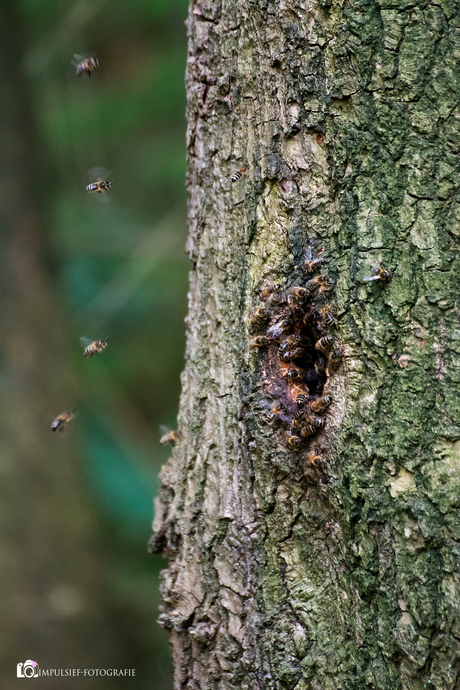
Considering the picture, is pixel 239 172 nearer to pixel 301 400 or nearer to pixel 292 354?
pixel 292 354

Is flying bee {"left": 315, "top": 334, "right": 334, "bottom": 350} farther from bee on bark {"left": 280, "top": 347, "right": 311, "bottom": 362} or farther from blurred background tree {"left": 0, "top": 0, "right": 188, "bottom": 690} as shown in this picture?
blurred background tree {"left": 0, "top": 0, "right": 188, "bottom": 690}

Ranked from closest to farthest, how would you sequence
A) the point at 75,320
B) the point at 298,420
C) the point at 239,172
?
the point at 298,420
the point at 239,172
the point at 75,320

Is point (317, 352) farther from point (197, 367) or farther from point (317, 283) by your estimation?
point (197, 367)

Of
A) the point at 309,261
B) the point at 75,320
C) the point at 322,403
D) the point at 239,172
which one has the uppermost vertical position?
the point at 75,320

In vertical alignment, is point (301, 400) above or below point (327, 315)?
below

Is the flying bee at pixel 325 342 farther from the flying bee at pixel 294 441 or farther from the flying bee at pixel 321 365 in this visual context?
the flying bee at pixel 294 441

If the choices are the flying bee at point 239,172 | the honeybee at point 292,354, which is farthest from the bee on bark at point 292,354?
the flying bee at point 239,172

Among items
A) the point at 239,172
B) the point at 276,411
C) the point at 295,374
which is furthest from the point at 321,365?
the point at 239,172
